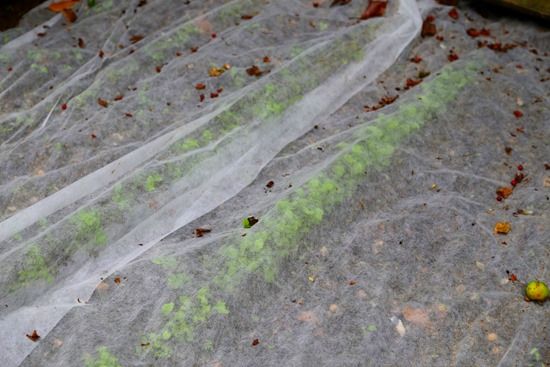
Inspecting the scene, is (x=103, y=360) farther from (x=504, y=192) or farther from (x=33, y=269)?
(x=504, y=192)

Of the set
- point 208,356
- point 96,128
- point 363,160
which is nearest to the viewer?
point 208,356

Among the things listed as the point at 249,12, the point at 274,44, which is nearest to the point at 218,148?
the point at 274,44

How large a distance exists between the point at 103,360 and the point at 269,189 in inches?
58.0

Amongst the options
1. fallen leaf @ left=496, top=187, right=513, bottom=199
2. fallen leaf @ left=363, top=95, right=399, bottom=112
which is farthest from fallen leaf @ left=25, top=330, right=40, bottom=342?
fallen leaf @ left=496, top=187, right=513, bottom=199

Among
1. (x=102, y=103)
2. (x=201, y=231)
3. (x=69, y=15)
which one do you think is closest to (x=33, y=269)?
(x=201, y=231)

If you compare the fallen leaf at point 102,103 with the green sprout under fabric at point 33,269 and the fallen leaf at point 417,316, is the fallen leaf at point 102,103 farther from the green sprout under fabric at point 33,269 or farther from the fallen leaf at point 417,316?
the fallen leaf at point 417,316

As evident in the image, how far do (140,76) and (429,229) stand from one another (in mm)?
2633

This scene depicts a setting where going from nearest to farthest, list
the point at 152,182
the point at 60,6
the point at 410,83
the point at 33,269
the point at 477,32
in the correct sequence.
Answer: the point at 33,269, the point at 152,182, the point at 410,83, the point at 477,32, the point at 60,6

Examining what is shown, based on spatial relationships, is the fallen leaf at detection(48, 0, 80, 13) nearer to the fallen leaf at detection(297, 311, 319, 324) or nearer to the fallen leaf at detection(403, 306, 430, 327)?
the fallen leaf at detection(297, 311, 319, 324)

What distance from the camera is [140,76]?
4363 millimetres

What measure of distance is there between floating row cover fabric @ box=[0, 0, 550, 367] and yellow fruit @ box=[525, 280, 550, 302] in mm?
51

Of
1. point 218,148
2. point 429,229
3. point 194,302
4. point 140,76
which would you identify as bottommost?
point 429,229

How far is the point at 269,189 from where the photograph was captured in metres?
3.52

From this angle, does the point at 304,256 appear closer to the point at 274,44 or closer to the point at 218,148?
the point at 218,148
